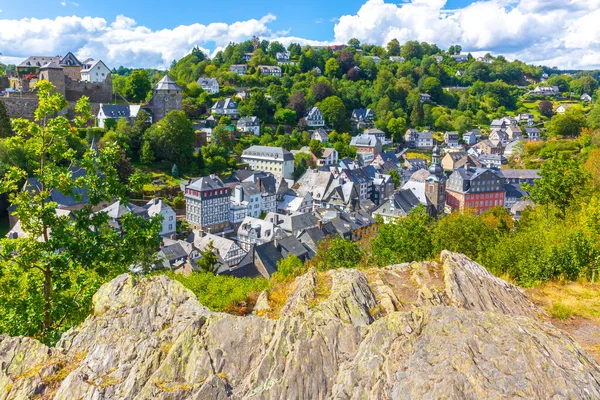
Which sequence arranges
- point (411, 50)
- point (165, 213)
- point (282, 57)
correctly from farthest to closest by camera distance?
point (411, 50)
point (282, 57)
point (165, 213)

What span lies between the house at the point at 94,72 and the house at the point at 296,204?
30.1 m

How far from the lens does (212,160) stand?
57281 mm

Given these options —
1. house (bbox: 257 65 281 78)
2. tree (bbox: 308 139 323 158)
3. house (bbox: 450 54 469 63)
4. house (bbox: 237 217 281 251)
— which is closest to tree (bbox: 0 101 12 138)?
house (bbox: 237 217 281 251)

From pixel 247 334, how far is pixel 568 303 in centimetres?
784

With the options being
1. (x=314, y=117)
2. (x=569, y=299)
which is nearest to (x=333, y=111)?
(x=314, y=117)

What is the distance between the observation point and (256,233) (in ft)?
135

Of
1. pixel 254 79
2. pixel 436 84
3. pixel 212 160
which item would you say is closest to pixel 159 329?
pixel 212 160

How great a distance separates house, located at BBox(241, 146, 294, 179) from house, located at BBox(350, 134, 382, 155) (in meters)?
19.8

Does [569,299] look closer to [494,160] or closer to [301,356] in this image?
[301,356]

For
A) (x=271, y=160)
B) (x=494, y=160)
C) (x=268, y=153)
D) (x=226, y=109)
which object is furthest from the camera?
(x=494, y=160)

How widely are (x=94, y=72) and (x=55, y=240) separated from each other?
6059 cm

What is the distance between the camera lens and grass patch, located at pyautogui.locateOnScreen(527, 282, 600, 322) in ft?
30.1

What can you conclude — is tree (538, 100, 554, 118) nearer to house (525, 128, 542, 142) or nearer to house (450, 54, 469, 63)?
house (525, 128, 542, 142)

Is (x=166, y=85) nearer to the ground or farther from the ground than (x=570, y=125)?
farther from the ground
